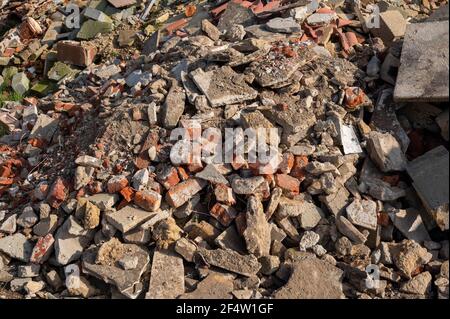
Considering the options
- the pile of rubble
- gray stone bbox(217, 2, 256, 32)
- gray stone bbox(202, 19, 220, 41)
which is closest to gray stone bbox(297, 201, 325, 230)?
the pile of rubble

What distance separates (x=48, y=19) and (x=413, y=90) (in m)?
7.18

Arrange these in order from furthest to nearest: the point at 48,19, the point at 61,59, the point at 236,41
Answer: the point at 48,19 < the point at 61,59 < the point at 236,41

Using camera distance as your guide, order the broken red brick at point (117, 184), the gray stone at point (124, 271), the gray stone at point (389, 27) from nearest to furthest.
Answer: the gray stone at point (124, 271)
the broken red brick at point (117, 184)
the gray stone at point (389, 27)

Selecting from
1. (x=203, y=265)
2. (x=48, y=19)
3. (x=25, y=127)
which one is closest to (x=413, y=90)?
(x=203, y=265)

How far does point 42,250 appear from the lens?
5.82 m

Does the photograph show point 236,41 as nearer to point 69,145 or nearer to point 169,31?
point 169,31

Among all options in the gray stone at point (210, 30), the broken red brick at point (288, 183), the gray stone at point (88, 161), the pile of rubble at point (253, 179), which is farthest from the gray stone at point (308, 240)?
the gray stone at point (210, 30)

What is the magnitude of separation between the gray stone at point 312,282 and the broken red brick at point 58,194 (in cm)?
258

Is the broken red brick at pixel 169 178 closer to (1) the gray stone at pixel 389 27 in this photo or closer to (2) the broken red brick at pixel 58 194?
(2) the broken red brick at pixel 58 194

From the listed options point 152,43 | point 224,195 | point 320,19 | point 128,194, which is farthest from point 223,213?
point 152,43

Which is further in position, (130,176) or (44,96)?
(44,96)

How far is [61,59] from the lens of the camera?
9.39m

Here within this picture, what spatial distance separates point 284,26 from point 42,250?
422 centimetres

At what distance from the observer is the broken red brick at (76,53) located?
30.0 ft
